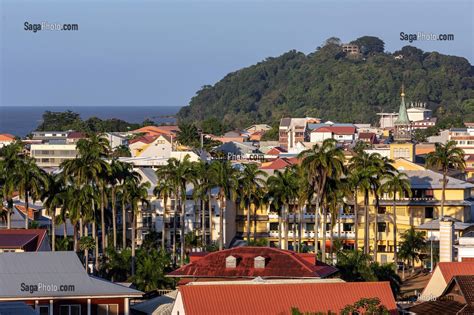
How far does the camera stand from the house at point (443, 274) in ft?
211

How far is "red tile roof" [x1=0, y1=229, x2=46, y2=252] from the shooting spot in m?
74.9

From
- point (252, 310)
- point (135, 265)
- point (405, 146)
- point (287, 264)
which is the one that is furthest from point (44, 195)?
point (405, 146)

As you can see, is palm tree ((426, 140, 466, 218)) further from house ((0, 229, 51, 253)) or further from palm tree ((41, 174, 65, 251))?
house ((0, 229, 51, 253))

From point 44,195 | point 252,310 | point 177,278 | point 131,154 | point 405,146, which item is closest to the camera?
point 252,310

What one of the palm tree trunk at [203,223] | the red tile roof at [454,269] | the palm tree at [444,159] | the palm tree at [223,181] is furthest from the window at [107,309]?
the palm tree at [444,159]

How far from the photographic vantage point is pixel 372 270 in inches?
3231

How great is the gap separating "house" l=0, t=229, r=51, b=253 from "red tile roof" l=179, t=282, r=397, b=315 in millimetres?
19245

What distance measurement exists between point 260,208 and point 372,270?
35201 millimetres

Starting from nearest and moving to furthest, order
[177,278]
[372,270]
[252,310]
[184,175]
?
[252,310], [177,278], [372,270], [184,175]

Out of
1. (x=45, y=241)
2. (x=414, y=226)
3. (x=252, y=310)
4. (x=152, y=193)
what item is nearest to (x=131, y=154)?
(x=152, y=193)

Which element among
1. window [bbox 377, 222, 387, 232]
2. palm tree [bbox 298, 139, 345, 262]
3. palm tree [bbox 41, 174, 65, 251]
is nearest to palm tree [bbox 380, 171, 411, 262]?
window [bbox 377, 222, 387, 232]

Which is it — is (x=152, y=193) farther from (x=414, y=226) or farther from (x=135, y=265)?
(x=135, y=265)

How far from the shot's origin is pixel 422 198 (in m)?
116

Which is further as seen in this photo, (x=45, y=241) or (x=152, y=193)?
(x=152, y=193)
